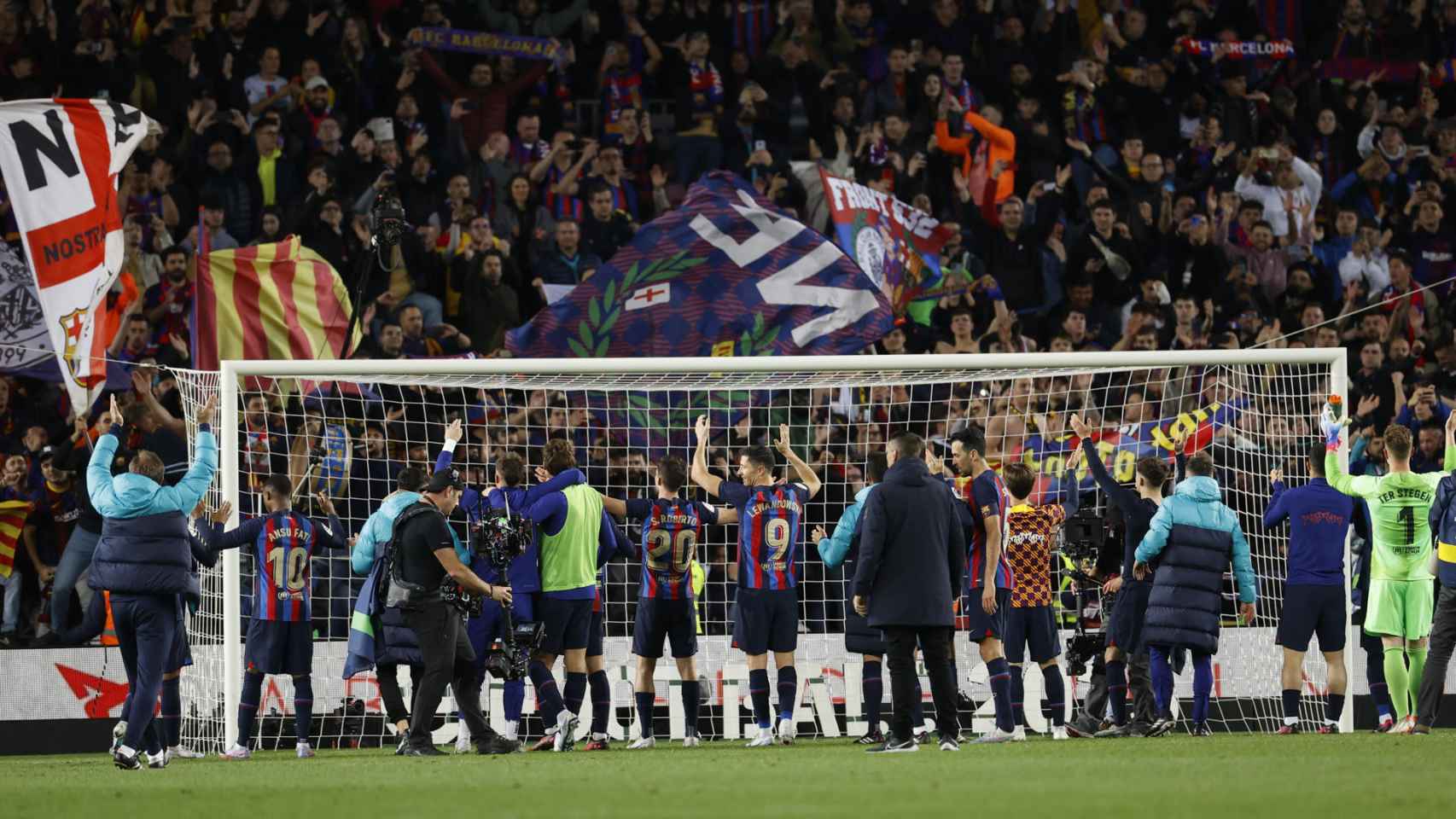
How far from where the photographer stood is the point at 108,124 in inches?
563

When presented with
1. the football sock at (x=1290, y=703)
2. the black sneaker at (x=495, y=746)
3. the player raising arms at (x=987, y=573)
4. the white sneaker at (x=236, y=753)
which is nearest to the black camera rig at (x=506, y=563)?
the black sneaker at (x=495, y=746)

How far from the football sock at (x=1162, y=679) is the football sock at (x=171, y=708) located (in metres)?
6.20

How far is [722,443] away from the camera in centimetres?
1630

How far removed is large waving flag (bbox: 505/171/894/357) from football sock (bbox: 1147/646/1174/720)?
14.6 feet

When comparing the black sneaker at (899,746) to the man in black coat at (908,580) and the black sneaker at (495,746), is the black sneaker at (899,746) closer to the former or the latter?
the man in black coat at (908,580)

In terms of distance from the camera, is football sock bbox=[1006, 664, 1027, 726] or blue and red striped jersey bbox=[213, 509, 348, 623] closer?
blue and red striped jersey bbox=[213, 509, 348, 623]

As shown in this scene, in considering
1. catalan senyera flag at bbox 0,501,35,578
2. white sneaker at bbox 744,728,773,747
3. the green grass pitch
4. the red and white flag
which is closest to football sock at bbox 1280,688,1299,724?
the green grass pitch

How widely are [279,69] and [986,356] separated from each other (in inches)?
354

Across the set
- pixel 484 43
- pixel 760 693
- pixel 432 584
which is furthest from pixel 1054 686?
pixel 484 43

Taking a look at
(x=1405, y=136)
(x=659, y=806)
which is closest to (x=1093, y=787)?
(x=659, y=806)

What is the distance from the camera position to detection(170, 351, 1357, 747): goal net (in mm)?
13688

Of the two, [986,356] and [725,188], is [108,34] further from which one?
[986,356]

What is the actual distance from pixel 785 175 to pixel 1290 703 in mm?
7949

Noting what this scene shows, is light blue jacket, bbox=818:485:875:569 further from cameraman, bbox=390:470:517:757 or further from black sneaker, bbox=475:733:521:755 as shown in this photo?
black sneaker, bbox=475:733:521:755
